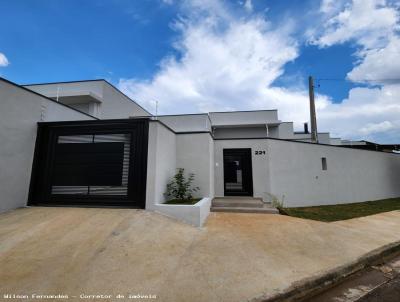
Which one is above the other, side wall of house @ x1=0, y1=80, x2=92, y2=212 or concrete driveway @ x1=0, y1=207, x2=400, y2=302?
side wall of house @ x1=0, y1=80, x2=92, y2=212

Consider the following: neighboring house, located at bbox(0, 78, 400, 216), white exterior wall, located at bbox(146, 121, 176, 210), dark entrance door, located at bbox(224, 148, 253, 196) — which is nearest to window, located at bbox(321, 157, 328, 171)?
neighboring house, located at bbox(0, 78, 400, 216)

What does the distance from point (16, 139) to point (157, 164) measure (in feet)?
12.4

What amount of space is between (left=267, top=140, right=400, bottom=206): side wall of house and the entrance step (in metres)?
1.52

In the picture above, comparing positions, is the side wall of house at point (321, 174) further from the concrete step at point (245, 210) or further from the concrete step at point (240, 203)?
the concrete step at point (245, 210)

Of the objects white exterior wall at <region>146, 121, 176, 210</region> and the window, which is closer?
white exterior wall at <region>146, 121, 176, 210</region>

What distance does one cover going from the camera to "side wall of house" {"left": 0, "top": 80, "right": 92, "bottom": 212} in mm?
4703

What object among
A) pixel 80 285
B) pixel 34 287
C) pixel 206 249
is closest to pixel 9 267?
pixel 34 287

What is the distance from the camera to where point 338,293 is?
2.51 metres

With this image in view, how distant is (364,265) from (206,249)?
8.95 ft

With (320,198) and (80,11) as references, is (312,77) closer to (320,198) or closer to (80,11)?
(320,198)

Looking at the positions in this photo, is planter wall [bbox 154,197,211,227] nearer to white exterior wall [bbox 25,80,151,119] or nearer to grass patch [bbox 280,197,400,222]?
grass patch [bbox 280,197,400,222]

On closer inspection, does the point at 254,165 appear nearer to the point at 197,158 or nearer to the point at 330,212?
the point at 197,158

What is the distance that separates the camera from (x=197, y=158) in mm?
7098

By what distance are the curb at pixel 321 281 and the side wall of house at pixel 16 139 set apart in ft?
20.1
